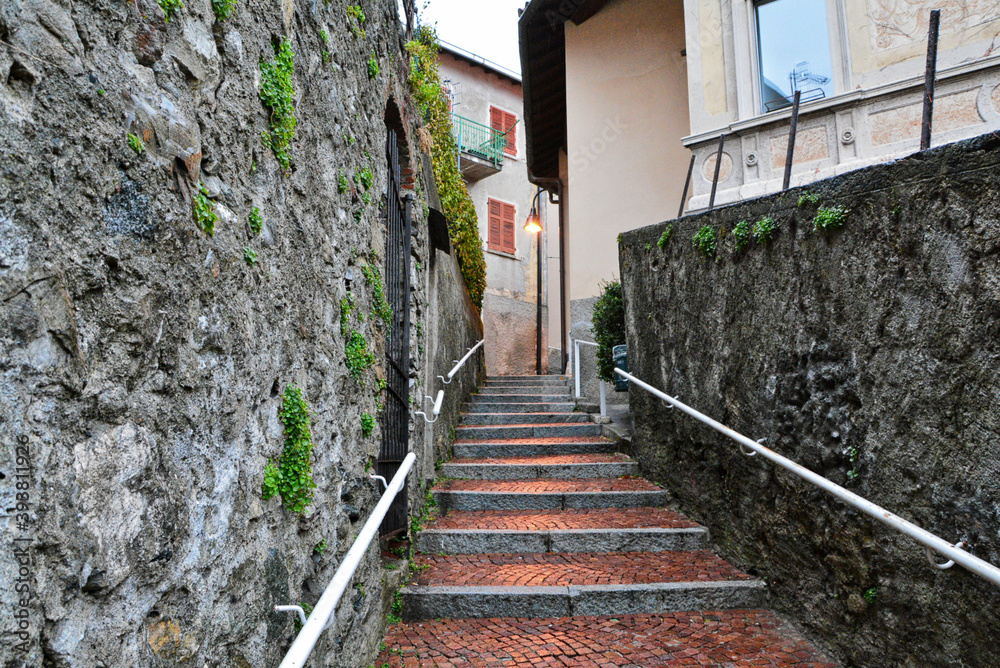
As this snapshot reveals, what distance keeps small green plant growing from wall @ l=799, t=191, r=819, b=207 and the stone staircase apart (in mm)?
1999

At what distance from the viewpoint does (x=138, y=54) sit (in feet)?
4.05

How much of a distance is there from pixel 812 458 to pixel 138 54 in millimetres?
2961

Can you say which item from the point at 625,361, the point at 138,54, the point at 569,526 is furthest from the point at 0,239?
the point at 625,361

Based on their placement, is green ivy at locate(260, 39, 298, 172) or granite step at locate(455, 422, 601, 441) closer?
green ivy at locate(260, 39, 298, 172)

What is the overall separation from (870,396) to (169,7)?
8.92 feet

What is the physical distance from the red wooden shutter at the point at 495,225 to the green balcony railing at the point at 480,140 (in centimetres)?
106

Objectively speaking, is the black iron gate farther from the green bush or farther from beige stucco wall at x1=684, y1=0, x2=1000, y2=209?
beige stucco wall at x1=684, y1=0, x2=1000, y2=209

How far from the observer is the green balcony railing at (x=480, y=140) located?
52.0 feet

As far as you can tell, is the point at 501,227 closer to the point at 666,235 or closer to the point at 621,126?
the point at 621,126

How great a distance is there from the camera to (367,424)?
284 centimetres

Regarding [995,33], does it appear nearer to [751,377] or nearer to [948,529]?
[751,377]

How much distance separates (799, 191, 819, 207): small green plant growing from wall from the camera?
117 inches

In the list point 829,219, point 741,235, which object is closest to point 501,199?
point 741,235

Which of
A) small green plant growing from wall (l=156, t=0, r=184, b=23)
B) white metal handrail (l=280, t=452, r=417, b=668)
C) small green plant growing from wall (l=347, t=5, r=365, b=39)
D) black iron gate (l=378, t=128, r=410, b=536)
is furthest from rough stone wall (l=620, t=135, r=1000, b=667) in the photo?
small green plant growing from wall (l=156, t=0, r=184, b=23)
